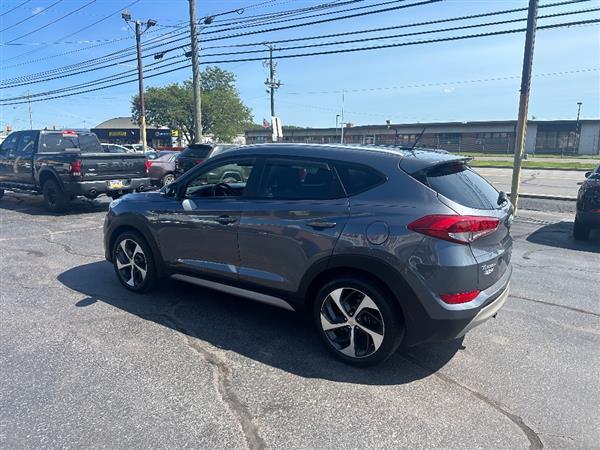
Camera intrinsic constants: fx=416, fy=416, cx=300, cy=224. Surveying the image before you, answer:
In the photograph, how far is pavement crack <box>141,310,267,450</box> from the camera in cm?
248

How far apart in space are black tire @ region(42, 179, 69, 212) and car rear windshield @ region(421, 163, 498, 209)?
30.1 ft

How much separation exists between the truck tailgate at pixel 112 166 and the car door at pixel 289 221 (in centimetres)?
721

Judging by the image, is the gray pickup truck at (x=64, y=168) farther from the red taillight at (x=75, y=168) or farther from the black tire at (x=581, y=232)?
the black tire at (x=581, y=232)

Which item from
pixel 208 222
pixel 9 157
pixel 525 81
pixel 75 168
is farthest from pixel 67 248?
pixel 525 81

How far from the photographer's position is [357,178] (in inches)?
126

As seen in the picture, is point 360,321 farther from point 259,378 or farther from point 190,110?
point 190,110

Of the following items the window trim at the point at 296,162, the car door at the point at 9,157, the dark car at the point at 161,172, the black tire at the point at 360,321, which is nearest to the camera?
the black tire at the point at 360,321

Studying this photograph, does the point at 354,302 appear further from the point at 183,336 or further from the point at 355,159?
the point at 183,336

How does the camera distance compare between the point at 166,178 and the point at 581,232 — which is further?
the point at 166,178

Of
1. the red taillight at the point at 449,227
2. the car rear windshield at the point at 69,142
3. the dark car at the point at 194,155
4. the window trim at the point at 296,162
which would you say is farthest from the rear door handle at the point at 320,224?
the dark car at the point at 194,155

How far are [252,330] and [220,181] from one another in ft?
5.11

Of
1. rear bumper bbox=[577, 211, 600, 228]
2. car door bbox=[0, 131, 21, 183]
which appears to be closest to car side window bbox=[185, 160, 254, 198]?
rear bumper bbox=[577, 211, 600, 228]

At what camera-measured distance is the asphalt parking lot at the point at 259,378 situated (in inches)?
98.7

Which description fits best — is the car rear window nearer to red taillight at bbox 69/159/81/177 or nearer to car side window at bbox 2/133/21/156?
red taillight at bbox 69/159/81/177
